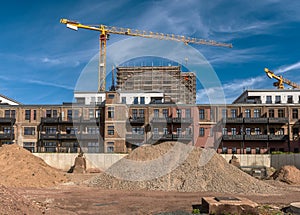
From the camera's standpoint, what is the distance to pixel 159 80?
109 m

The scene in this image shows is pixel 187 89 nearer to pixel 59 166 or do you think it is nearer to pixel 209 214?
pixel 59 166

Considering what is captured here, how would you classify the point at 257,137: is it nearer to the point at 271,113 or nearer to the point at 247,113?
the point at 247,113

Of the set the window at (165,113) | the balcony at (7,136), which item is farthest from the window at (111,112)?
the balcony at (7,136)

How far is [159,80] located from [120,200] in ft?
280

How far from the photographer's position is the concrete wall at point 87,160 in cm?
4975

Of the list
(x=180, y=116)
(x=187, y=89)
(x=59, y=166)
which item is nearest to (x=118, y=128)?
(x=180, y=116)

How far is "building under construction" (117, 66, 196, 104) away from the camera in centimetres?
10631

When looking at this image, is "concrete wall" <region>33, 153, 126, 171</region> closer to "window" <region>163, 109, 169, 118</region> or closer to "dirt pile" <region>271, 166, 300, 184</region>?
"window" <region>163, 109, 169, 118</region>

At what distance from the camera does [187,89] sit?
113 metres

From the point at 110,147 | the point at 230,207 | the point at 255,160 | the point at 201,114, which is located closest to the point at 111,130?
the point at 110,147

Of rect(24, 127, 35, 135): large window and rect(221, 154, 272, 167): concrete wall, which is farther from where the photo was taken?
rect(24, 127, 35, 135): large window

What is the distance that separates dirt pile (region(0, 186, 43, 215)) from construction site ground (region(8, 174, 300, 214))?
1.43 metres

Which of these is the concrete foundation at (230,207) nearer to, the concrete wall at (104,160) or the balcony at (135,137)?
the concrete wall at (104,160)

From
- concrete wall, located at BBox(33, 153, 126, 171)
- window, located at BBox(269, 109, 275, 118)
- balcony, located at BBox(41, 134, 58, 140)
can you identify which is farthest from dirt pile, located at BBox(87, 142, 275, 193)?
window, located at BBox(269, 109, 275, 118)
